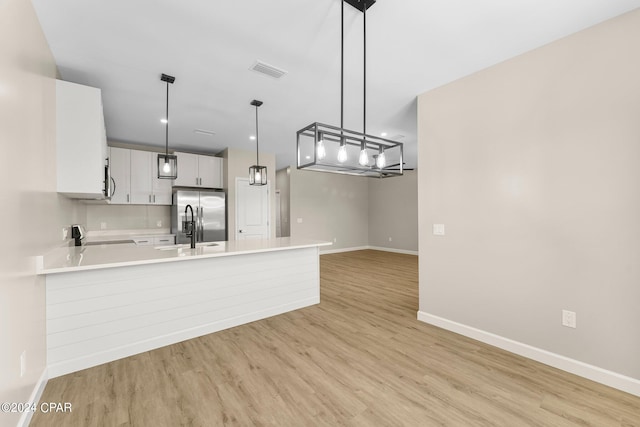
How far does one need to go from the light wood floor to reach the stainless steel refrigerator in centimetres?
288

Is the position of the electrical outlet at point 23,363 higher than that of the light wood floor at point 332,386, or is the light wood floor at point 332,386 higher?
the electrical outlet at point 23,363

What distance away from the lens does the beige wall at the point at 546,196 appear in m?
2.04

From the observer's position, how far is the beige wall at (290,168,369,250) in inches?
337

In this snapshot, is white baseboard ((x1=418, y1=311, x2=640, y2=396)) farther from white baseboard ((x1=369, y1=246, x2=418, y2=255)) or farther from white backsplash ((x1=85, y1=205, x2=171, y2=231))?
white baseboard ((x1=369, y1=246, x2=418, y2=255))

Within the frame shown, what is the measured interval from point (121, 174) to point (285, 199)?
4503mm

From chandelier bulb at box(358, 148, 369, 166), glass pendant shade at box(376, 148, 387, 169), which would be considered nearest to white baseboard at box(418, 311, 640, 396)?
glass pendant shade at box(376, 148, 387, 169)

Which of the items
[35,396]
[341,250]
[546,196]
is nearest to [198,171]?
[35,396]

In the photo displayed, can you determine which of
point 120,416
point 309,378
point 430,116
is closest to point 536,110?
point 430,116

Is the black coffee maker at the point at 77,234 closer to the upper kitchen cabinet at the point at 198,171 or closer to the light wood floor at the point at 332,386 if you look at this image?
the light wood floor at the point at 332,386

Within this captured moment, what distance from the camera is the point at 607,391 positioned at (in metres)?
2.01

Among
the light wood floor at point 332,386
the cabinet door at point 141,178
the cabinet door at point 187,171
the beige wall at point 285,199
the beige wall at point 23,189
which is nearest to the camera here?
the beige wall at point 23,189

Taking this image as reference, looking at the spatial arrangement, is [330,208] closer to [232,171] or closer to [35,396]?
[232,171]

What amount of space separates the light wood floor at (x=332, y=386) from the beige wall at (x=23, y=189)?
0.52 meters

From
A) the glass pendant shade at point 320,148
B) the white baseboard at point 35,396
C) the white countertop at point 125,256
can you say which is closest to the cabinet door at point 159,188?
the white countertop at point 125,256
